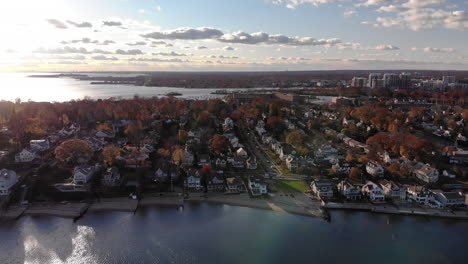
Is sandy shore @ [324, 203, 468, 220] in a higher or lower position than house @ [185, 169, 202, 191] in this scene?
lower

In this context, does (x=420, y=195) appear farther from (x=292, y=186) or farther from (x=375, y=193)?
(x=292, y=186)

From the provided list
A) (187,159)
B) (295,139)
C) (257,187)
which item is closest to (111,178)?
(187,159)

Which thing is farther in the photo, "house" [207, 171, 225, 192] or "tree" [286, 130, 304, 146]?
"tree" [286, 130, 304, 146]

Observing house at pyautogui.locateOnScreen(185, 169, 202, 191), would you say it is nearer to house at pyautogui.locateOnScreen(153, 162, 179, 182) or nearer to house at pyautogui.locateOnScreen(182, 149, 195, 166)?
house at pyautogui.locateOnScreen(153, 162, 179, 182)

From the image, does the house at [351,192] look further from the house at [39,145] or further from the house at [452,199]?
the house at [39,145]

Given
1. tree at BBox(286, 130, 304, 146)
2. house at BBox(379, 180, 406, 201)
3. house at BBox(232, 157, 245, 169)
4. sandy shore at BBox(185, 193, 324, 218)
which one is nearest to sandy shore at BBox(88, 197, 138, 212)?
sandy shore at BBox(185, 193, 324, 218)

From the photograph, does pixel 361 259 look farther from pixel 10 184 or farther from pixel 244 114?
pixel 244 114

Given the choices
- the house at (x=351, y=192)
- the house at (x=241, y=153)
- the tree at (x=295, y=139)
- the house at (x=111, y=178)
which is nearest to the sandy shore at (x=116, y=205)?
the house at (x=111, y=178)
